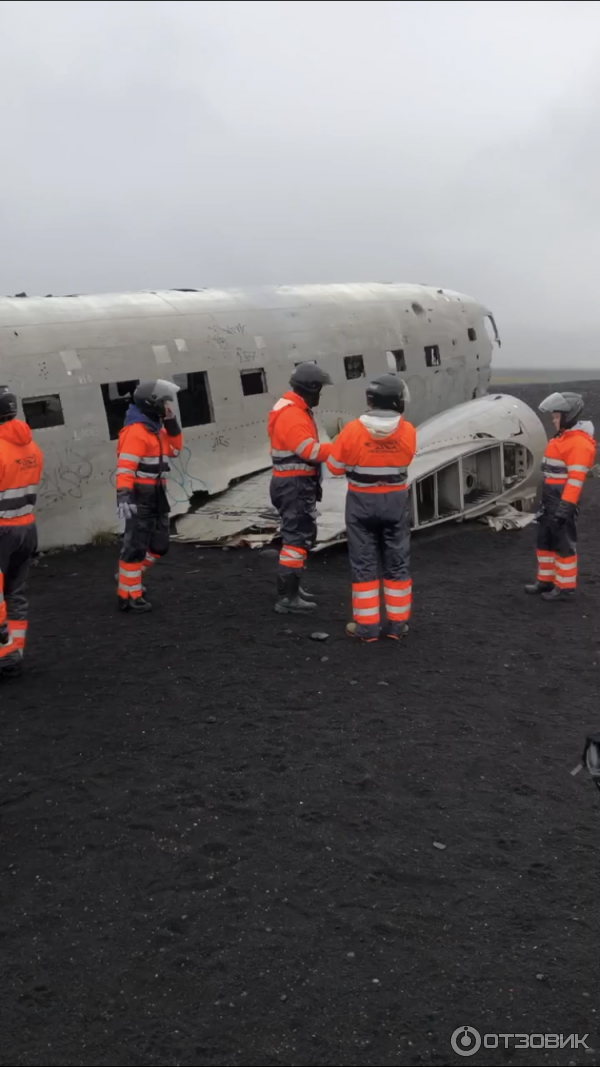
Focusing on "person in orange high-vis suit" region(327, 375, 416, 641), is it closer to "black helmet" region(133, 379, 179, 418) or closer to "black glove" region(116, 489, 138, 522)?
"black helmet" region(133, 379, 179, 418)

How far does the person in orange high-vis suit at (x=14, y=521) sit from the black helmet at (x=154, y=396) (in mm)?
1597

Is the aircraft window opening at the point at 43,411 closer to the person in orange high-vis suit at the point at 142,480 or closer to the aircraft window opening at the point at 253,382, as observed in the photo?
the person in orange high-vis suit at the point at 142,480

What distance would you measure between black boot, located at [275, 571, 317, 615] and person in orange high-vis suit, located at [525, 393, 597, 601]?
2716 millimetres

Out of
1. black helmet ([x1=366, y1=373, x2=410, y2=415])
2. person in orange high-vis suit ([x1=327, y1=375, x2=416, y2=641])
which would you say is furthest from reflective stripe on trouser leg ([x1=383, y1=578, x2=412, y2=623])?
black helmet ([x1=366, y1=373, x2=410, y2=415])

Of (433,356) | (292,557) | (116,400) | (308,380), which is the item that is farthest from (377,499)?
(433,356)

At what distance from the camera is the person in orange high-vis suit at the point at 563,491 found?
8.76 metres

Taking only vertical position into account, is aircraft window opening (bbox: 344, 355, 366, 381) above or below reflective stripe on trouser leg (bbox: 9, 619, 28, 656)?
above

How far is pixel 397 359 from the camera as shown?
45.3ft

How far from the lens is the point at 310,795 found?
16.8ft

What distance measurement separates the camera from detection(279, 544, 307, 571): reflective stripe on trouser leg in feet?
27.7

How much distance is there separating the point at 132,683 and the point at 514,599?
14.4 feet

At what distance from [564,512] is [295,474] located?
293cm

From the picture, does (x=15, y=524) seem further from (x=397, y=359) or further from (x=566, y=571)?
(x=397, y=359)

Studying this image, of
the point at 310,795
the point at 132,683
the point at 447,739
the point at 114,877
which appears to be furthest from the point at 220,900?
the point at 132,683
